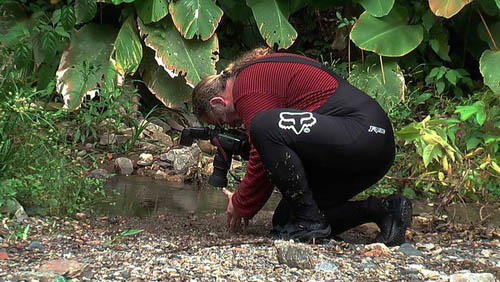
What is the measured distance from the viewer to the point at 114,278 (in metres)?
2.68

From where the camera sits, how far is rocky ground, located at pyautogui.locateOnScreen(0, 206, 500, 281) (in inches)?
108

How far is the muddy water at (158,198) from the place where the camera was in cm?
451

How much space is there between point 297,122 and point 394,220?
71 cm

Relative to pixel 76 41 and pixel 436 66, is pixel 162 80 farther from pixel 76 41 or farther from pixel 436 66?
pixel 436 66

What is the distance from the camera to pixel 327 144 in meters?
3.35

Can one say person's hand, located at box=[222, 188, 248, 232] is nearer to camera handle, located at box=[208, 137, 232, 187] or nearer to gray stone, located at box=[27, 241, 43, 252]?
camera handle, located at box=[208, 137, 232, 187]

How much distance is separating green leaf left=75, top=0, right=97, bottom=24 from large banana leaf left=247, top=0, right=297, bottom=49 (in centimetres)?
136

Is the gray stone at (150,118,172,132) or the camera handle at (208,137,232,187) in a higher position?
the camera handle at (208,137,232,187)

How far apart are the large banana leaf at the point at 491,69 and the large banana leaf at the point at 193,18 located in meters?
2.27

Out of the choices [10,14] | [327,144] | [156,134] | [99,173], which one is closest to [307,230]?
[327,144]

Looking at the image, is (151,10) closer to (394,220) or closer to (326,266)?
(394,220)

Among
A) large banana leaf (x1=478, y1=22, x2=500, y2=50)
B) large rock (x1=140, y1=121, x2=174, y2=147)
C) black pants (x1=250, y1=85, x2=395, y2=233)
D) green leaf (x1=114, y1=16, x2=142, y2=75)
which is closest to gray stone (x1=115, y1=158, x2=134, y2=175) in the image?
large rock (x1=140, y1=121, x2=174, y2=147)

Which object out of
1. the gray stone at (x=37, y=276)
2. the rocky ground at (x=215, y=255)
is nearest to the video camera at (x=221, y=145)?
the rocky ground at (x=215, y=255)

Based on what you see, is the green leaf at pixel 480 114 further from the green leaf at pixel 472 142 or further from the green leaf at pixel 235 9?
the green leaf at pixel 235 9
